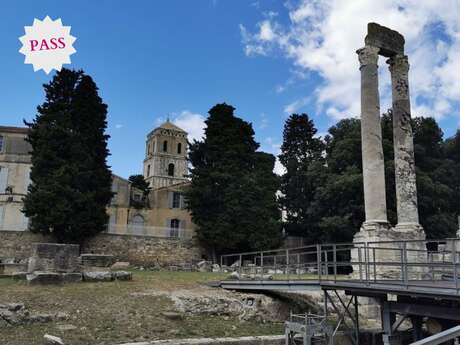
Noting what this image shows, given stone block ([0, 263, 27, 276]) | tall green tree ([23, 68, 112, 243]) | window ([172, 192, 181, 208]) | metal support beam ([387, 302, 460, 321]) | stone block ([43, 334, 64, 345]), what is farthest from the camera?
window ([172, 192, 181, 208])

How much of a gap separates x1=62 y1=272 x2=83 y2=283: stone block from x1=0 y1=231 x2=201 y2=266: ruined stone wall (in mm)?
12935

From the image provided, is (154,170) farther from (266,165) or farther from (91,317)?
(91,317)

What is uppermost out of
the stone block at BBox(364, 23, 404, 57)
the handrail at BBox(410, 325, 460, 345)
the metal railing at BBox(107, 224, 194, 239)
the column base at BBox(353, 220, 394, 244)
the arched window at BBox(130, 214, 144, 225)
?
the stone block at BBox(364, 23, 404, 57)

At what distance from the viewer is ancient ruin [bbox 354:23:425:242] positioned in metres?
17.6

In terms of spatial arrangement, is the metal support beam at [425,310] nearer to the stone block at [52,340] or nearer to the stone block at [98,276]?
the stone block at [52,340]

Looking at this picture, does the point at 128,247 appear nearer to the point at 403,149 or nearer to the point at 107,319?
the point at 107,319

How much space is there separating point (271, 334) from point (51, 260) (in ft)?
29.8

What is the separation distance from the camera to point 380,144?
59.8ft

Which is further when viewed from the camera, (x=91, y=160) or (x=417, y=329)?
(x=91, y=160)

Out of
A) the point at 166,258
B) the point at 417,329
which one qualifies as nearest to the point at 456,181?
the point at 166,258

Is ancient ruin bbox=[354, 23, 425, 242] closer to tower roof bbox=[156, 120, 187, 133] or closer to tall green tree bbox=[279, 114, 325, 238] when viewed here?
tall green tree bbox=[279, 114, 325, 238]

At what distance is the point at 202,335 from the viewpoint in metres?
12.8

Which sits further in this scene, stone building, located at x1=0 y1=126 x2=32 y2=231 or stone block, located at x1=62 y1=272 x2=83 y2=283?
stone building, located at x1=0 y1=126 x2=32 y2=231

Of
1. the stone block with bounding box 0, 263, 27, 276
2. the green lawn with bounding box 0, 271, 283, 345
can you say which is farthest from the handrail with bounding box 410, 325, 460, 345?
the stone block with bounding box 0, 263, 27, 276
